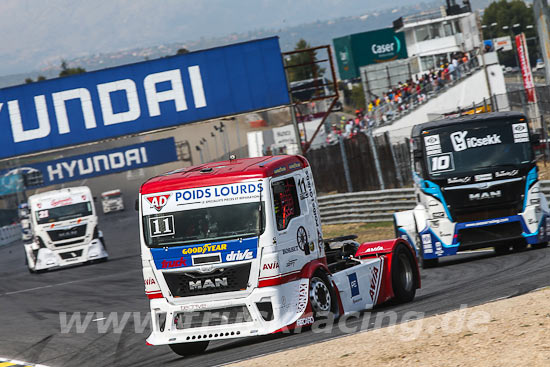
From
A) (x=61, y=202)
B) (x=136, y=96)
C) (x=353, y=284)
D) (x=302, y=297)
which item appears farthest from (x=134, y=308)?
(x=136, y=96)

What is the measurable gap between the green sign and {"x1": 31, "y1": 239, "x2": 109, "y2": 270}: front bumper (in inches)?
3970

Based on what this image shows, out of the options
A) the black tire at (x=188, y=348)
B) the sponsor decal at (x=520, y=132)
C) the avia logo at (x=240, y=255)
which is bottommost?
the black tire at (x=188, y=348)

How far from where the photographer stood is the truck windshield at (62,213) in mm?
29516

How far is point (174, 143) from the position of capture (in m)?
33.6

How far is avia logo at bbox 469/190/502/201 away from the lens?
1583cm

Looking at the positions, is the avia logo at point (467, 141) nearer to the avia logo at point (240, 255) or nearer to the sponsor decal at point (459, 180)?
the sponsor decal at point (459, 180)

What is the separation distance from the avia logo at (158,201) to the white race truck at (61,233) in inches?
759

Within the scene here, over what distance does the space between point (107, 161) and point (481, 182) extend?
813 inches

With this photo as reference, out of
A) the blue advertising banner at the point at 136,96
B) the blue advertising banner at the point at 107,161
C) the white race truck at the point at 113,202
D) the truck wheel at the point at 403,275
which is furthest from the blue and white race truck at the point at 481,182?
the white race truck at the point at 113,202

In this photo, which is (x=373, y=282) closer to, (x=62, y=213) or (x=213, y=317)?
(x=213, y=317)

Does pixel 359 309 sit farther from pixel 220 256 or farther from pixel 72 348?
pixel 72 348

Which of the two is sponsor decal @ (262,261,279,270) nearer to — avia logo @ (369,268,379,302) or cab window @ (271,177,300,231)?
cab window @ (271,177,300,231)

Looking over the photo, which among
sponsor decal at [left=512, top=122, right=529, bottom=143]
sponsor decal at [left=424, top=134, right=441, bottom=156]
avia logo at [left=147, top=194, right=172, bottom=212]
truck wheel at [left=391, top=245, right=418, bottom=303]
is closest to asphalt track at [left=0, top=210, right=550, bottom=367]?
truck wheel at [left=391, top=245, right=418, bottom=303]

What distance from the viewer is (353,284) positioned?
38.4ft
